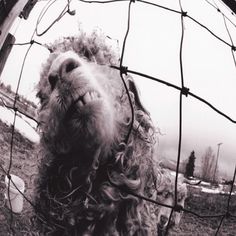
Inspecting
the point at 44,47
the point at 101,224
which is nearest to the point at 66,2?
the point at 44,47

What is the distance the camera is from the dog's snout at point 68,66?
1.43m

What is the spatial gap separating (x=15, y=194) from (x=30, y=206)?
0.37ft

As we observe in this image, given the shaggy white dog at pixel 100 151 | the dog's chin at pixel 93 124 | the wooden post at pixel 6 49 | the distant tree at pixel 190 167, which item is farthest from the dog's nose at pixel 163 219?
the wooden post at pixel 6 49

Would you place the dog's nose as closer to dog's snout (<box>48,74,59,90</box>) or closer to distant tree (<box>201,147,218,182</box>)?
distant tree (<box>201,147,218,182</box>)

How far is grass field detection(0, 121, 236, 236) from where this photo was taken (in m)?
1.44

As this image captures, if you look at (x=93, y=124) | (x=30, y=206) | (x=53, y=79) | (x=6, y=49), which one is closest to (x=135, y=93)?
(x=93, y=124)

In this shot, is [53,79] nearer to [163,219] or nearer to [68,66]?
[68,66]

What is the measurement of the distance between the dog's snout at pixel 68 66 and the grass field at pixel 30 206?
0.31m

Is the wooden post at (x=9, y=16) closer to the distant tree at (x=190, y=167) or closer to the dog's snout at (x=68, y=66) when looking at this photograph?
the dog's snout at (x=68, y=66)

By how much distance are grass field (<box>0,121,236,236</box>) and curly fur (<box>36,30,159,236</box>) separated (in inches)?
5.1

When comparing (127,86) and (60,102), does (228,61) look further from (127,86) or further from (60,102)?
(60,102)

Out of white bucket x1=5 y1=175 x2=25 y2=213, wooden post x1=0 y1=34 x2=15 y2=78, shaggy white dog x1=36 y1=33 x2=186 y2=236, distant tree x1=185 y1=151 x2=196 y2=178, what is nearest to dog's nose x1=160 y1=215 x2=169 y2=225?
shaggy white dog x1=36 y1=33 x2=186 y2=236

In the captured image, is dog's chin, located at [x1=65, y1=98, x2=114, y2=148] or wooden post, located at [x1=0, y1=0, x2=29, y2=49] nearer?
dog's chin, located at [x1=65, y1=98, x2=114, y2=148]

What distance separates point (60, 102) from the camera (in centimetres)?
142
